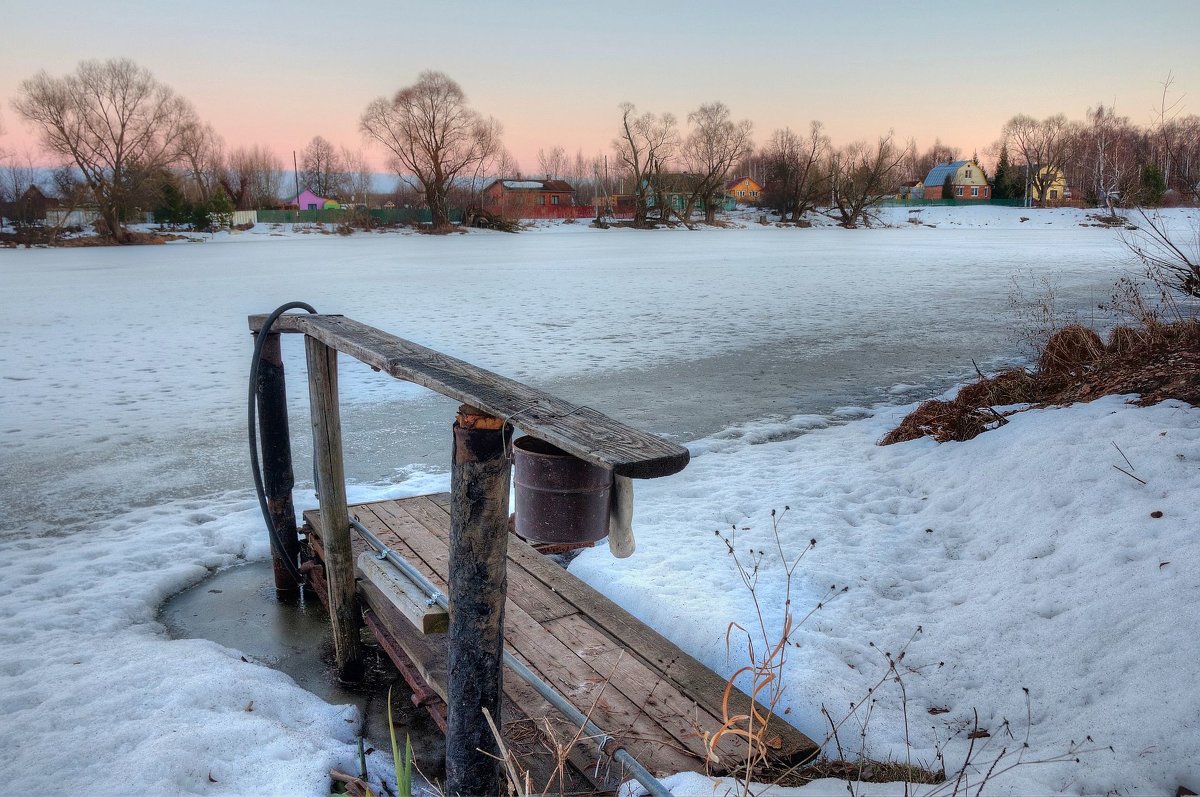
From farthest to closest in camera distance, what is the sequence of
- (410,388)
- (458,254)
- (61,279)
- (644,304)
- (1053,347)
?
(458,254) → (61,279) → (644,304) → (410,388) → (1053,347)

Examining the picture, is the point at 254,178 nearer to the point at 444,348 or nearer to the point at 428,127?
the point at 428,127

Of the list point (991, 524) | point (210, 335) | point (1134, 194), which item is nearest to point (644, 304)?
point (210, 335)

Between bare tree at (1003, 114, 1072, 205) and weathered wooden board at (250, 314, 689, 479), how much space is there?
9209 cm

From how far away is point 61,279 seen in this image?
77.1 feet

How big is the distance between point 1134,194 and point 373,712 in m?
8.25

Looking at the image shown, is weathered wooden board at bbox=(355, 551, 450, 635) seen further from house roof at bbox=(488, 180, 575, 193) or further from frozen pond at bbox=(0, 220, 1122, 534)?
house roof at bbox=(488, 180, 575, 193)

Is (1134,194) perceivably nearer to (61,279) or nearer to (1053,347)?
(1053,347)

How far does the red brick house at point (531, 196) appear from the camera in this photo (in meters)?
78.4

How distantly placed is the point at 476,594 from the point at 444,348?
9.50 m

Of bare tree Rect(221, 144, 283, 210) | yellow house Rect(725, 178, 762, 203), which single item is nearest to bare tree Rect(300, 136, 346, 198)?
bare tree Rect(221, 144, 283, 210)

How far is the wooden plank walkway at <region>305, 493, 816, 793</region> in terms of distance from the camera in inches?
113

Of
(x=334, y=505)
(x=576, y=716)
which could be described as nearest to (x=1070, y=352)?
(x=576, y=716)

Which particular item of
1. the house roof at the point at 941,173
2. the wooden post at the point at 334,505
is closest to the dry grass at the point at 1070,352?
the wooden post at the point at 334,505

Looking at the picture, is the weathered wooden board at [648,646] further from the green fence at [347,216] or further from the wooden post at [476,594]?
the green fence at [347,216]
